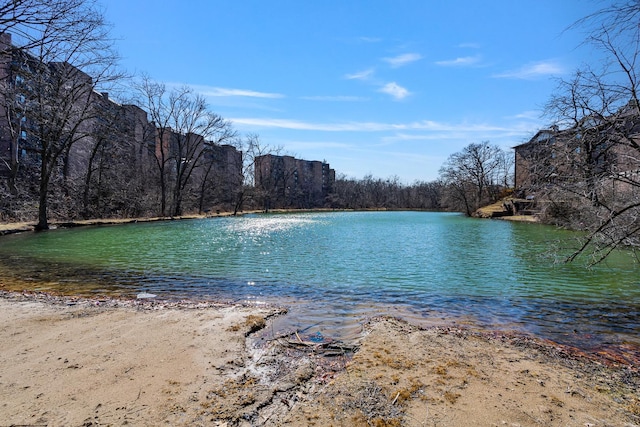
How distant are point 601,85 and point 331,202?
86.9 metres

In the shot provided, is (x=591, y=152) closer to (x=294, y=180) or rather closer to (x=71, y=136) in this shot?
(x=71, y=136)

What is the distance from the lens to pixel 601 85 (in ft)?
15.5

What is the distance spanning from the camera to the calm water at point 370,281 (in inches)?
230

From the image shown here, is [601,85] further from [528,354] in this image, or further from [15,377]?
[15,377]

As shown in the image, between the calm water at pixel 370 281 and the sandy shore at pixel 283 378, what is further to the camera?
the calm water at pixel 370 281

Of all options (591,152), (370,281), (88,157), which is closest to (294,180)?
(88,157)

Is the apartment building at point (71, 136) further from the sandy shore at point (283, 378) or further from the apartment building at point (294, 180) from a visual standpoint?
the apartment building at point (294, 180)

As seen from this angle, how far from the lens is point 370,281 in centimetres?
872

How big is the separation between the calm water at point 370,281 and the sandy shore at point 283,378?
100 cm

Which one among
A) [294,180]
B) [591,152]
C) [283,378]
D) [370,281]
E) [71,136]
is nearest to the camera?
[283,378]

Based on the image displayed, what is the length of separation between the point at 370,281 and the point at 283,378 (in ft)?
18.0

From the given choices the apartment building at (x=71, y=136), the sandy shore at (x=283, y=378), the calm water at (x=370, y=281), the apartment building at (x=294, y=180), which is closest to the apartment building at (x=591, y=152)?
the calm water at (x=370, y=281)

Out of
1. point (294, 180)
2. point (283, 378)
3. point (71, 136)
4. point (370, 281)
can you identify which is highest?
point (294, 180)

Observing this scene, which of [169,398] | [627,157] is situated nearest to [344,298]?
[169,398]
